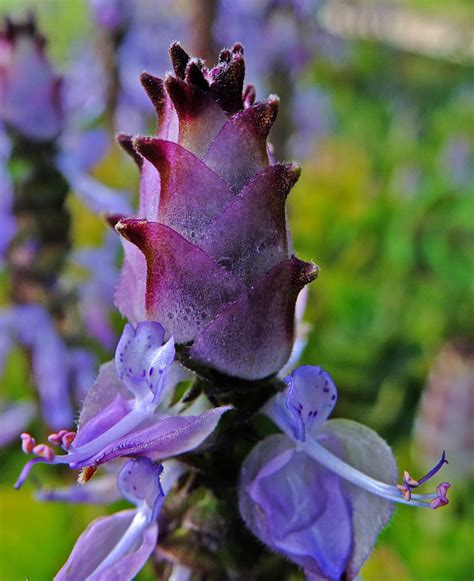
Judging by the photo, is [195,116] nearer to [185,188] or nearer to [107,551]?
[185,188]

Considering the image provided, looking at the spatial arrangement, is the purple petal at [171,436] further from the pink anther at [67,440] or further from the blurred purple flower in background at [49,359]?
the blurred purple flower in background at [49,359]

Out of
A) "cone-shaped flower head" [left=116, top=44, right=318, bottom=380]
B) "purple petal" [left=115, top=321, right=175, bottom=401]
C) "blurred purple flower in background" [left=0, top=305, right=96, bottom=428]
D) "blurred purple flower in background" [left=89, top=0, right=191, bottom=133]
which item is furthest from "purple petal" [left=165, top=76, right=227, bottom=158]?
"blurred purple flower in background" [left=89, top=0, right=191, bottom=133]

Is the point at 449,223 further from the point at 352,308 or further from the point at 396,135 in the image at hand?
the point at 396,135

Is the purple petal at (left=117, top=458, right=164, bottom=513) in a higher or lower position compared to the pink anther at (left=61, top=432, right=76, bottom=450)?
lower

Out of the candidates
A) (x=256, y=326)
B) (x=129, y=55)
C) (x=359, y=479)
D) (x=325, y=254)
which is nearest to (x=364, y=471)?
(x=359, y=479)

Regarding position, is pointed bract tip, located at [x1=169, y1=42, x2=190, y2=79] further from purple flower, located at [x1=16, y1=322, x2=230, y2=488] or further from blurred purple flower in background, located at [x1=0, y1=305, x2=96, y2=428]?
blurred purple flower in background, located at [x1=0, y1=305, x2=96, y2=428]

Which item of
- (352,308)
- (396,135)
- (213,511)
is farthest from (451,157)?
(213,511)
